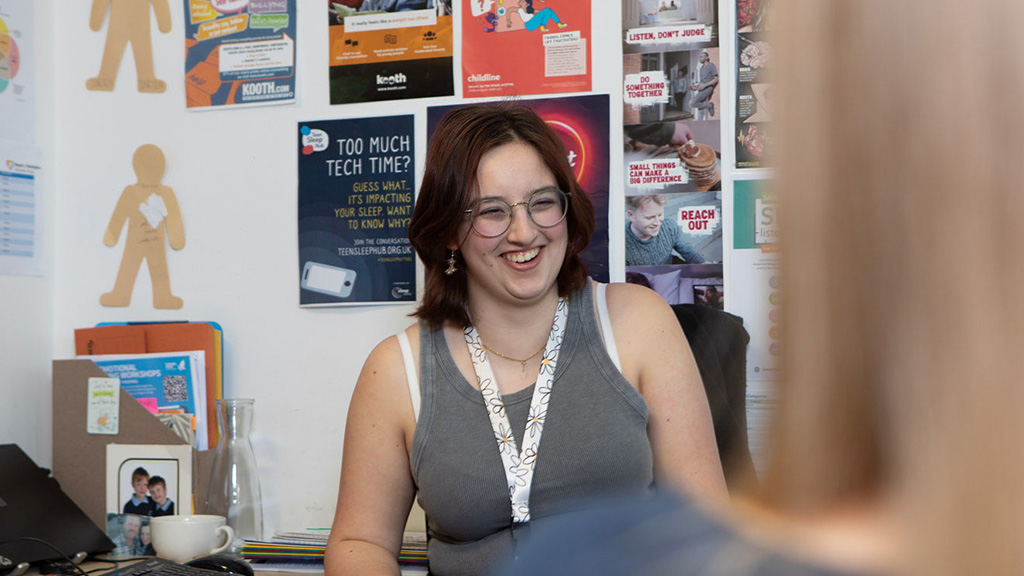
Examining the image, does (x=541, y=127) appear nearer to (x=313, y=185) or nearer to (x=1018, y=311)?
(x=313, y=185)

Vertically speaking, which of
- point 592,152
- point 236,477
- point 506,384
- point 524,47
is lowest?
point 236,477

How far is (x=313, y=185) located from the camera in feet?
6.28

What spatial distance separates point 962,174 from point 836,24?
0.08 metres

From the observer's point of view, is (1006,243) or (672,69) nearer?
(1006,243)

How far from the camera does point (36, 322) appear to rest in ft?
6.53

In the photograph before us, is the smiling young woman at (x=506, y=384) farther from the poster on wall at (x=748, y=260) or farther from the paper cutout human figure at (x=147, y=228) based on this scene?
the paper cutout human figure at (x=147, y=228)

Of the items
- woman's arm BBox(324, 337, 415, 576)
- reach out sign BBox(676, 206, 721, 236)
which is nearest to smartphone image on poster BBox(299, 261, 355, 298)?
woman's arm BBox(324, 337, 415, 576)

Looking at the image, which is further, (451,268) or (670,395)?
(451,268)

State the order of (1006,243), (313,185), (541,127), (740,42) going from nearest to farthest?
(1006,243), (541,127), (740,42), (313,185)

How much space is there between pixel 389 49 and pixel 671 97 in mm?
558

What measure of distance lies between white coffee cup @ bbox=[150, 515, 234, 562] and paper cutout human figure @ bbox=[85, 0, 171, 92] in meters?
0.90

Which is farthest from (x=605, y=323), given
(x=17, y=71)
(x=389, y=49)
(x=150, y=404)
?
(x=17, y=71)

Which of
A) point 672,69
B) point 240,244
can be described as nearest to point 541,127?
point 672,69

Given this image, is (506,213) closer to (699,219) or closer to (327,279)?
(699,219)
